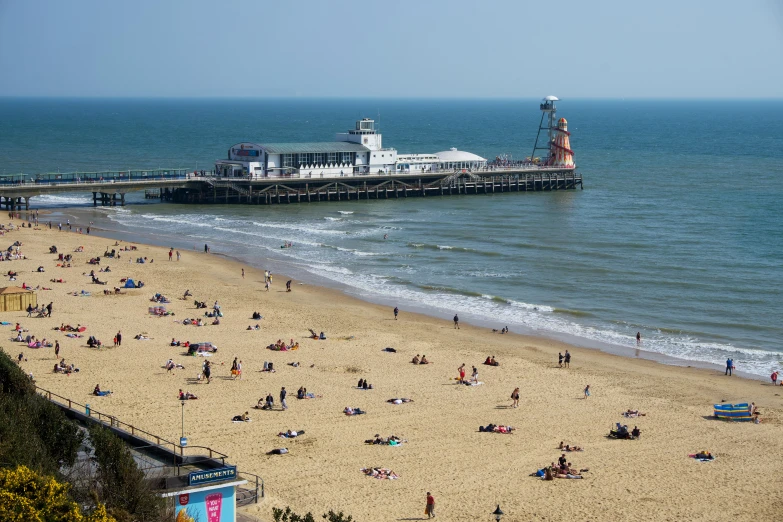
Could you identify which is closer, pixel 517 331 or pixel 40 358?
pixel 40 358

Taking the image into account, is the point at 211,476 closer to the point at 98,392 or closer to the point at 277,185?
the point at 98,392

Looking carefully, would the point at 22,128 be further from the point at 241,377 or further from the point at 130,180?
the point at 241,377

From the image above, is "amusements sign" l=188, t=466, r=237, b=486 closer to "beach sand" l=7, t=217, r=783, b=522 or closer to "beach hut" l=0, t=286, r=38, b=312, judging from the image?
"beach sand" l=7, t=217, r=783, b=522

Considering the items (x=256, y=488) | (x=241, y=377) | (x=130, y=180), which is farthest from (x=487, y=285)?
(x=130, y=180)

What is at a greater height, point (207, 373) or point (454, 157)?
point (454, 157)

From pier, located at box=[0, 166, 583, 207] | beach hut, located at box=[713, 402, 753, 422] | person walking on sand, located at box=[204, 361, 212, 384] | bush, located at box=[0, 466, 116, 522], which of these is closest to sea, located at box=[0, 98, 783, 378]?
pier, located at box=[0, 166, 583, 207]

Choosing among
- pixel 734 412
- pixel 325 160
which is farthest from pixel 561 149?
pixel 734 412
